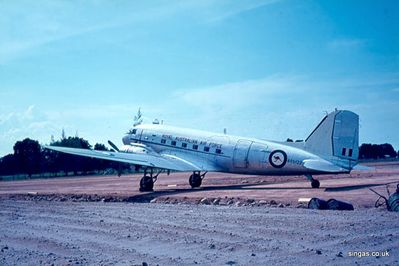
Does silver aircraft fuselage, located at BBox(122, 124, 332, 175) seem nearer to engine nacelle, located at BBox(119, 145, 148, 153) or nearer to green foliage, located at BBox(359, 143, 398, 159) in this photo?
engine nacelle, located at BBox(119, 145, 148, 153)

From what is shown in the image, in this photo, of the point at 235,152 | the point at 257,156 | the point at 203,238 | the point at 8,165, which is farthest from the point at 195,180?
the point at 8,165

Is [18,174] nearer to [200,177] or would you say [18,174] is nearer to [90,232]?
[200,177]

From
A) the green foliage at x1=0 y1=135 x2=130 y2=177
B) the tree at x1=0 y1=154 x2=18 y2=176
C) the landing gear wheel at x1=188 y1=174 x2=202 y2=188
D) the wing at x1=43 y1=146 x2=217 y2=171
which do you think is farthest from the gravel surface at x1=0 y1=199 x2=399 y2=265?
the tree at x1=0 y1=154 x2=18 y2=176

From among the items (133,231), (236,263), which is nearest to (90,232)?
(133,231)

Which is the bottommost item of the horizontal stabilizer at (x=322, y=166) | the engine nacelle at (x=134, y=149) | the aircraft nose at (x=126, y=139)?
the horizontal stabilizer at (x=322, y=166)

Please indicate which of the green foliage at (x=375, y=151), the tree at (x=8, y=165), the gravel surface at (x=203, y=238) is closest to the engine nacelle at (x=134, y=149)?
the gravel surface at (x=203, y=238)

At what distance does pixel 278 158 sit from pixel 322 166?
9.09 feet

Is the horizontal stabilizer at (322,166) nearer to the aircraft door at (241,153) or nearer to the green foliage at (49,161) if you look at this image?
the aircraft door at (241,153)

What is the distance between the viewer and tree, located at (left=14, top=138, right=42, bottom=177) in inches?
3794

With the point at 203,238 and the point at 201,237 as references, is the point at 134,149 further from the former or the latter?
the point at 203,238

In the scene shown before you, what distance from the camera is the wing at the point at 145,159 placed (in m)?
27.8

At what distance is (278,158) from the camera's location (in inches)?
1011

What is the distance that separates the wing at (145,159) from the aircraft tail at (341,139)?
7497 mm

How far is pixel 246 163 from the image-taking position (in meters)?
27.0
